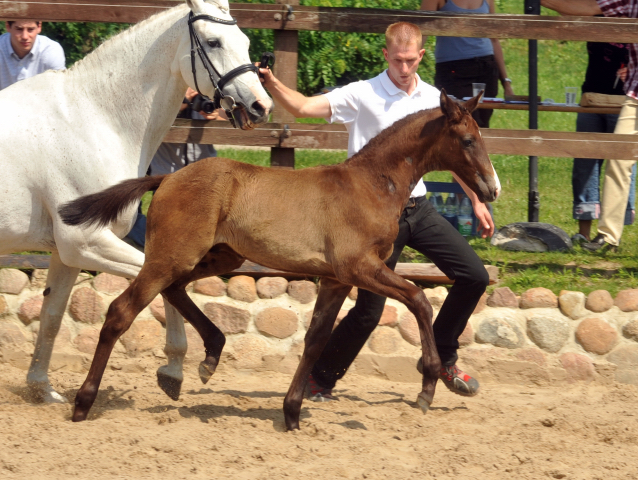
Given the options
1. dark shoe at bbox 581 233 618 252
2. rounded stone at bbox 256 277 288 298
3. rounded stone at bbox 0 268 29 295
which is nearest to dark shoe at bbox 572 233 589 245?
dark shoe at bbox 581 233 618 252

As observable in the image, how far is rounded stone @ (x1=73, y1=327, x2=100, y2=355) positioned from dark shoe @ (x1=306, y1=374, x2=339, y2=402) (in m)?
1.52

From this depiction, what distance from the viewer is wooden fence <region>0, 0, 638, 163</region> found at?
17.7 feet

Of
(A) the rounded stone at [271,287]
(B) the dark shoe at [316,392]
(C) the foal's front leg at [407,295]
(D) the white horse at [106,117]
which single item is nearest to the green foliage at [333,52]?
(A) the rounded stone at [271,287]

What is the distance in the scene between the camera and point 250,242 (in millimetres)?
4098

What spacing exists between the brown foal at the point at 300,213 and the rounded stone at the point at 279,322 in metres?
1.23

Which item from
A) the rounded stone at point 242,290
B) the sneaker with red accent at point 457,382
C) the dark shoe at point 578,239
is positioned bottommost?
the sneaker with red accent at point 457,382

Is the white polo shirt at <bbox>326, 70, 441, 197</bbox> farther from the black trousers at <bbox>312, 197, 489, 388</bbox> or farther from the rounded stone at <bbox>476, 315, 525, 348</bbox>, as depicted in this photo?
the rounded stone at <bbox>476, 315, 525, 348</bbox>

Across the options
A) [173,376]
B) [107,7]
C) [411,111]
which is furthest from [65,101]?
→ [411,111]

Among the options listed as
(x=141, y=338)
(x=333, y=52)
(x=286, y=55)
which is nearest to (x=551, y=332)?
(x=286, y=55)

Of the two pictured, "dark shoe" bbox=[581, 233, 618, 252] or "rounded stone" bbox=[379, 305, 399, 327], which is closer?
"rounded stone" bbox=[379, 305, 399, 327]

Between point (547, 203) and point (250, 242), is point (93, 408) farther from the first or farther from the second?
point (547, 203)

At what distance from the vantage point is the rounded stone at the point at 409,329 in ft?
18.1

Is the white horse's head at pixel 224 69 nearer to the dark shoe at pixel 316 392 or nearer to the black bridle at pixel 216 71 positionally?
the black bridle at pixel 216 71

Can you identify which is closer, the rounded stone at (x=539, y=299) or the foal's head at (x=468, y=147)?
the foal's head at (x=468, y=147)
